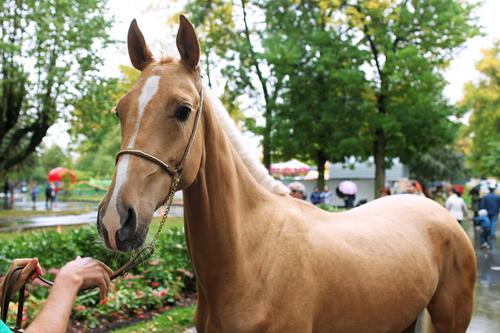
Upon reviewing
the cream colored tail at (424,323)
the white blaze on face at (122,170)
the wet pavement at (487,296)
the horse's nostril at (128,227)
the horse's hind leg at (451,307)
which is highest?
the white blaze on face at (122,170)

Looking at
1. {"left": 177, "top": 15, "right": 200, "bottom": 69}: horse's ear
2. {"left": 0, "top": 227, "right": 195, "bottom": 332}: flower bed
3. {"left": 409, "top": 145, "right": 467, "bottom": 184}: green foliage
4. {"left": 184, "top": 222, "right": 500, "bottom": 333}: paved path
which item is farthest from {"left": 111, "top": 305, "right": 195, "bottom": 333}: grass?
{"left": 409, "top": 145, "right": 467, "bottom": 184}: green foliage

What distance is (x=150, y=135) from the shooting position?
186 cm

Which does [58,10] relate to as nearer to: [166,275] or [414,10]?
[166,275]

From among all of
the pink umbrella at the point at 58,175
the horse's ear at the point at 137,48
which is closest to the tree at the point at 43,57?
the horse's ear at the point at 137,48

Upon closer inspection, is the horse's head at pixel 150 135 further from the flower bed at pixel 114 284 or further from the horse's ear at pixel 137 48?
the flower bed at pixel 114 284

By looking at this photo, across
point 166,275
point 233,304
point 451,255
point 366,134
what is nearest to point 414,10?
point 366,134

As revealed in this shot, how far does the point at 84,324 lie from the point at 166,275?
1.76m

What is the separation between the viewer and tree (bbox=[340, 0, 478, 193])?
1728 centimetres

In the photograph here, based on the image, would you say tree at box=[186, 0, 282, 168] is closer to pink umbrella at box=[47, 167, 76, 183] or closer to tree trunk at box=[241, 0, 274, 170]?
tree trunk at box=[241, 0, 274, 170]

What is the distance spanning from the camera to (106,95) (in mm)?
14844

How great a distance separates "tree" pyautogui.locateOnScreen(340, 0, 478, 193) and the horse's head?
1581cm

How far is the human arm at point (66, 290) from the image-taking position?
5.02 ft

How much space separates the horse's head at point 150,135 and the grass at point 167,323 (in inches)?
161

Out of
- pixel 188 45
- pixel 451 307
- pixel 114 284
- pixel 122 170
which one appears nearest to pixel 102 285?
pixel 122 170
